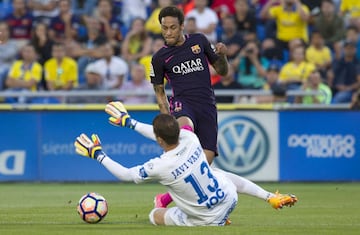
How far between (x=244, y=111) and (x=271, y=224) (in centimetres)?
767

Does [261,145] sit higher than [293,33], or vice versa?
[293,33]

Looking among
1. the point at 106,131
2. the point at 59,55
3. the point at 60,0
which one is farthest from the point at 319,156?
the point at 60,0

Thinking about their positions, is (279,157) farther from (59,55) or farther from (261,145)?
(59,55)

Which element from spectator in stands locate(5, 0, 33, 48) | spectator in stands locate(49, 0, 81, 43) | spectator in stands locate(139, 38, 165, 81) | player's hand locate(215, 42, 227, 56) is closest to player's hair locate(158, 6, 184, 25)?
player's hand locate(215, 42, 227, 56)

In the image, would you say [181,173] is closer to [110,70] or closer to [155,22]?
[110,70]

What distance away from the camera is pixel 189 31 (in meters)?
20.0

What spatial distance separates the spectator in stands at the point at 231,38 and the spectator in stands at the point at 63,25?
3.58m

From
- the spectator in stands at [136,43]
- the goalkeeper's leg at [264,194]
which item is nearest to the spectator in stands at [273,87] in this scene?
the spectator in stands at [136,43]

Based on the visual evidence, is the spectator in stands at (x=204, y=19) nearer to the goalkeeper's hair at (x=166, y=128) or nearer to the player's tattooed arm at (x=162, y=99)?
the player's tattooed arm at (x=162, y=99)

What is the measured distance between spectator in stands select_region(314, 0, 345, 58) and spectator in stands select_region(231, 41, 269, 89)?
1957 millimetres

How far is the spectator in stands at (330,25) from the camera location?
21.3 metres

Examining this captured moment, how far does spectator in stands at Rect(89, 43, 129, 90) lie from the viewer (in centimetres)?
2009

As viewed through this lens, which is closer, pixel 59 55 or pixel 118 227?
pixel 118 227

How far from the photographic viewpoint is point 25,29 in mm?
21844
